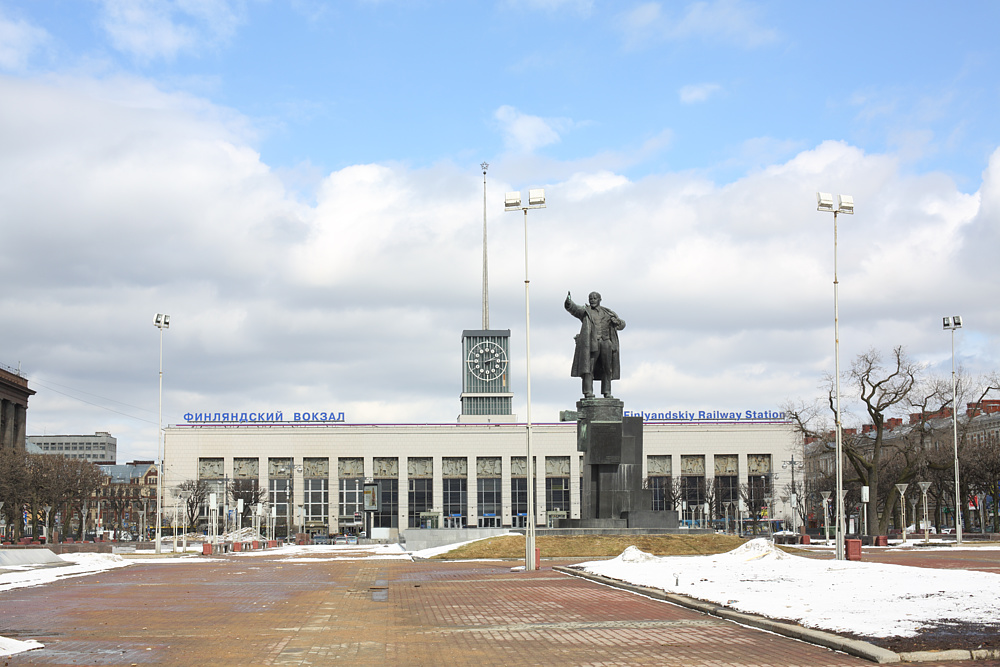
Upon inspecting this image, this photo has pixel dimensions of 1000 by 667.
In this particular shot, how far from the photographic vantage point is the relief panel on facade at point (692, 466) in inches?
5492

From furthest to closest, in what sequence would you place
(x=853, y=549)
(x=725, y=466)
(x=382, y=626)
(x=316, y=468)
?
(x=725, y=466) → (x=316, y=468) → (x=853, y=549) → (x=382, y=626)

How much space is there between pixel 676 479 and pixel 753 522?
1286 cm

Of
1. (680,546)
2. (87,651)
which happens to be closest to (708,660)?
(87,651)

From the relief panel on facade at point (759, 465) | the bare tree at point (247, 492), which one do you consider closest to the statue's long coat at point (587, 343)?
the bare tree at point (247, 492)

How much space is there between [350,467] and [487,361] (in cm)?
3063

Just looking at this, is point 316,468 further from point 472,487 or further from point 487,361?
point 487,361

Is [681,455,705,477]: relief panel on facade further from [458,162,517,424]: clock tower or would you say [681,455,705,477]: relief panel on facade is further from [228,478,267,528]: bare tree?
[228,478,267,528]: bare tree

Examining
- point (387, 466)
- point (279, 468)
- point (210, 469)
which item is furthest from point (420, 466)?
point (210, 469)

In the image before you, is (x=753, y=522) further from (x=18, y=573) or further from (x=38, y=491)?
(x=18, y=573)

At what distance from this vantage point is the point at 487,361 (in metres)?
160

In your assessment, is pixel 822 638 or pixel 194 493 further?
pixel 194 493

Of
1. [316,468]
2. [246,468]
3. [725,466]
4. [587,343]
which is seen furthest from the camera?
[725,466]

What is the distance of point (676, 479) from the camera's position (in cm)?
13512

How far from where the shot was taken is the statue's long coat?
42469 mm
